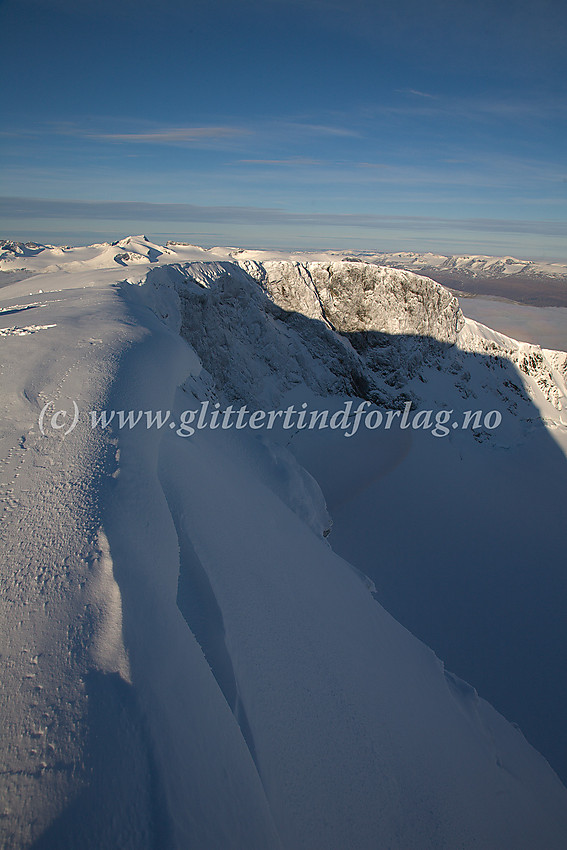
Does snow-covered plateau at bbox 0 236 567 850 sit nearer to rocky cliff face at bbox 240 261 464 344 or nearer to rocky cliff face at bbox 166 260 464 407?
rocky cliff face at bbox 166 260 464 407

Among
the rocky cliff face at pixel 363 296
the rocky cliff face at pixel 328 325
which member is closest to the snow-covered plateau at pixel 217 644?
the rocky cliff face at pixel 328 325

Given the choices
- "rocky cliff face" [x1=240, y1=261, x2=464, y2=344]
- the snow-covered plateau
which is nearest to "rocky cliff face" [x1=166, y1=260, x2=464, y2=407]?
"rocky cliff face" [x1=240, y1=261, x2=464, y2=344]

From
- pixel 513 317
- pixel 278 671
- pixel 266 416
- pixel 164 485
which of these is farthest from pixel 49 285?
pixel 513 317

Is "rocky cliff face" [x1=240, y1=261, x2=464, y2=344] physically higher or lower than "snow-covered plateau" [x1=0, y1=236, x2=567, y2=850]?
higher

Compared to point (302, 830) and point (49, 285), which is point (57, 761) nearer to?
point (302, 830)

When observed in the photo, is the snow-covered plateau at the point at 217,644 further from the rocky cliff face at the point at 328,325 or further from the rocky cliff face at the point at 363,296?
the rocky cliff face at the point at 363,296

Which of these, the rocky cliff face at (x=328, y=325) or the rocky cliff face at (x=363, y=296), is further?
the rocky cliff face at (x=363, y=296)

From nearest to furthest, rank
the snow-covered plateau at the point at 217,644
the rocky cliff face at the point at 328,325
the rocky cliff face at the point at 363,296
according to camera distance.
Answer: the snow-covered plateau at the point at 217,644
the rocky cliff face at the point at 328,325
the rocky cliff face at the point at 363,296

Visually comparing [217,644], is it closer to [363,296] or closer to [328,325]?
[328,325]
